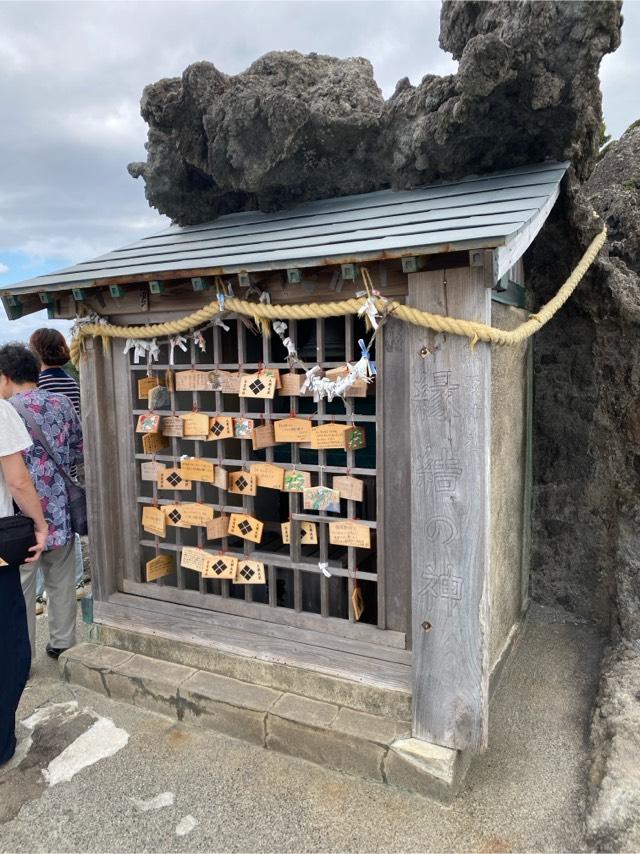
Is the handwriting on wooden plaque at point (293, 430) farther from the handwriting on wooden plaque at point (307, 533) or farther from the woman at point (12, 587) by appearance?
the woman at point (12, 587)

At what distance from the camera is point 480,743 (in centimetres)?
288

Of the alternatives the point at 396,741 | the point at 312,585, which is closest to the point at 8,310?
the point at 312,585

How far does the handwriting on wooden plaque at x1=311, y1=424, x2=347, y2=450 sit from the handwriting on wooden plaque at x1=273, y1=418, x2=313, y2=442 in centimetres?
4

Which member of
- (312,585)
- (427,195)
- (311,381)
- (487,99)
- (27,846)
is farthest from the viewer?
(312,585)

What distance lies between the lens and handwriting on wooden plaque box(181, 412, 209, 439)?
11.7ft

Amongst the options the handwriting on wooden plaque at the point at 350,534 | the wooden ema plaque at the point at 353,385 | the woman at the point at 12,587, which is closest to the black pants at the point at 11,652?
the woman at the point at 12,587

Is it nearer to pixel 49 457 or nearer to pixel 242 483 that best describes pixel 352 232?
pixel 242 483

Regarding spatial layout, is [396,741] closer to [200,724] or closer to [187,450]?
[200,724]

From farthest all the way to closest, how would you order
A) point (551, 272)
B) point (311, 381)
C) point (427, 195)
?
point (551, 272)
point (427, 195)
point (311, 381)

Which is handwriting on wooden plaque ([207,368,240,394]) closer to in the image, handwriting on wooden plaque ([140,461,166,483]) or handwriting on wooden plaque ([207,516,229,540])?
handwriting on wooden plaque ([140,461,166,483])

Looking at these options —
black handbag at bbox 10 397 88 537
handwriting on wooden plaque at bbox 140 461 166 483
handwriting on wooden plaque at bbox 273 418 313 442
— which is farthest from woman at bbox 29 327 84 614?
handwriting on wooden plaque at bbox 273 418 313 442

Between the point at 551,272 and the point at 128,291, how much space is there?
2980 mm

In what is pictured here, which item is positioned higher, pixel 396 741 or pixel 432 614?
pixel 432 614

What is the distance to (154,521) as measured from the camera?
12.5 feet
